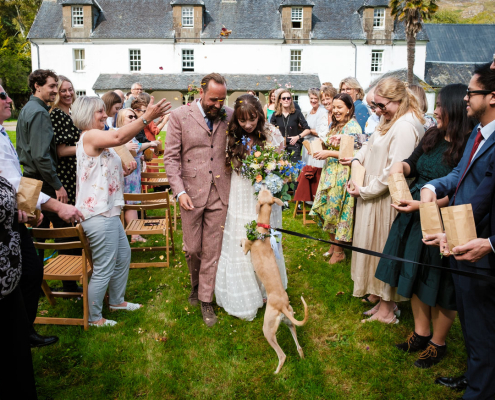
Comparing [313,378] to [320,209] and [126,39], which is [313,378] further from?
[126,39]

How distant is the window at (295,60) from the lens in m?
33.8

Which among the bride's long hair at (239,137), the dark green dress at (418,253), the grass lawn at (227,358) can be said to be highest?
the bride's long hair at (239,137)

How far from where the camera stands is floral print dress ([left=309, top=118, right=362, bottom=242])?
550cm

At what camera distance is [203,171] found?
4242 mm

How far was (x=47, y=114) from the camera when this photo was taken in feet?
15.4

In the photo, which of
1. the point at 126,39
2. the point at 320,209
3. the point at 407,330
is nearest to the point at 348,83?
the point at 320,209

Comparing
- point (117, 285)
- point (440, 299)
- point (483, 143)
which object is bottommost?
point (117, 285)

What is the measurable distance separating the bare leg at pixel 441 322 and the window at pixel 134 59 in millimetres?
35018

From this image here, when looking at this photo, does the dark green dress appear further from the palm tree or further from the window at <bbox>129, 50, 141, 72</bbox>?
the window at <bbox>129, 50, 141, 72</bbox>

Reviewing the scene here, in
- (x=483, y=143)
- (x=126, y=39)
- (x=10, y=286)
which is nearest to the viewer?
(x=10, y=286)

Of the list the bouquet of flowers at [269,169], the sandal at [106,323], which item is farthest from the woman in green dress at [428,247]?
the sandal at [106,323]

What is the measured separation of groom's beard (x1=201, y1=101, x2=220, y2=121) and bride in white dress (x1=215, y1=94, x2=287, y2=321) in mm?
208

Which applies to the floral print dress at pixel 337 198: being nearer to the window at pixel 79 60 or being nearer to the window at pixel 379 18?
the window at pixel 379 18

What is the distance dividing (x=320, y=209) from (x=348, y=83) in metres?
2.80
